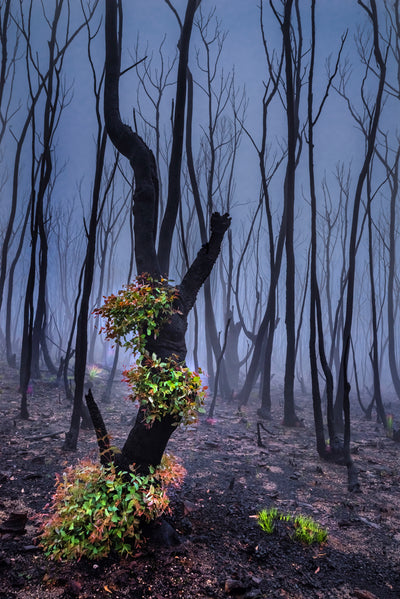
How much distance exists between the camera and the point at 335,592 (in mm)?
2387

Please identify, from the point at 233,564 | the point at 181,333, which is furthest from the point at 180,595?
the point at 181,333

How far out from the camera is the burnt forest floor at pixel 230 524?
2.23 m

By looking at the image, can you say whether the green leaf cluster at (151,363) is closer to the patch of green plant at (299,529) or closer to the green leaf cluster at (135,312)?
the green leaf cluster at (135,312)

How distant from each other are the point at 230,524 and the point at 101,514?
1.42 meters

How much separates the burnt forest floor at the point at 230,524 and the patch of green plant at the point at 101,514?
0.13 meters

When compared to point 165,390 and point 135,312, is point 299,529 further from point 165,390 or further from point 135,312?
point 135,312

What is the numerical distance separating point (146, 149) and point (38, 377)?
8744 millimetres

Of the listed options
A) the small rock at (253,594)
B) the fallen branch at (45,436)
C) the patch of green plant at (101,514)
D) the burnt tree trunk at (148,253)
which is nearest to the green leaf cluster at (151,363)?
the burnt tree trunk at (148,253)

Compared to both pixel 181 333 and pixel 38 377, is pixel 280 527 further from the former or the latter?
pixel 38 377

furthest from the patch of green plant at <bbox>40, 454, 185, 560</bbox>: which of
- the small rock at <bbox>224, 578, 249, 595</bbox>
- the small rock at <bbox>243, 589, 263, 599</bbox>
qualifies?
the small rock at <bbox>243, 589, 263, 599</bbox>

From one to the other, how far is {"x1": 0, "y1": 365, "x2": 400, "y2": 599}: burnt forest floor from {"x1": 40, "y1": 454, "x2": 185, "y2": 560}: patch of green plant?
0.13m

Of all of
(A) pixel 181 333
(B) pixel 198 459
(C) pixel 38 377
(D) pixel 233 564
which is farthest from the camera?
(C) pixel 38 377

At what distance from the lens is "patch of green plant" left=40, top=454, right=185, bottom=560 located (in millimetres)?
2301

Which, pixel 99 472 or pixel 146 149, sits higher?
pixel 146 149
